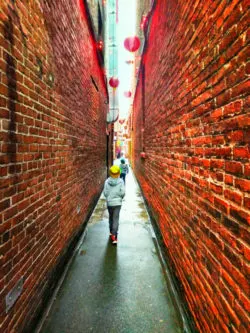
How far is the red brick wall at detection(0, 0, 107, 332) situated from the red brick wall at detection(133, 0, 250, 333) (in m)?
1.70

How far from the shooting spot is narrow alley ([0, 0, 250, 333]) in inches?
63.1

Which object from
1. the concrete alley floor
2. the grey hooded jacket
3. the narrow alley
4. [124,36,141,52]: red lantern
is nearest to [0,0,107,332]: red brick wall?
the narrow alley

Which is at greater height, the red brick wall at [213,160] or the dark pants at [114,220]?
the red brick wall at [213,160]

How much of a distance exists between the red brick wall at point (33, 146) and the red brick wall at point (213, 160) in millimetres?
1696

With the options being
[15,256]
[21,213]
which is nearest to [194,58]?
[21,213]

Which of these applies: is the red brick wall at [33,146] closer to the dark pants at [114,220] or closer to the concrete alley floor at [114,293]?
the concrete alley floor at [114,293]

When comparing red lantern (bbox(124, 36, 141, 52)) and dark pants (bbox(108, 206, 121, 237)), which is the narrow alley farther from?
red lantern (bbox(124, 36, 141, 52))

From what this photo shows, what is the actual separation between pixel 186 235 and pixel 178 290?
0.95 m

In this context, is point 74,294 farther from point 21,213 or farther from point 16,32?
point 16,32

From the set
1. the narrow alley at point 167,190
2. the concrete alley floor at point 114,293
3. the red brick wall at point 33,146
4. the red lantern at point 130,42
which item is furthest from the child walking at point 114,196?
the red lantern at point 130,42

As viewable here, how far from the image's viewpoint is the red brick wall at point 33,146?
1905 mm

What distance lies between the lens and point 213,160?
1.94 m

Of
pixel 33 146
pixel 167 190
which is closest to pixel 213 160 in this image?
pixel 33 146

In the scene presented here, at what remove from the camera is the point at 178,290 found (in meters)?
3.14
